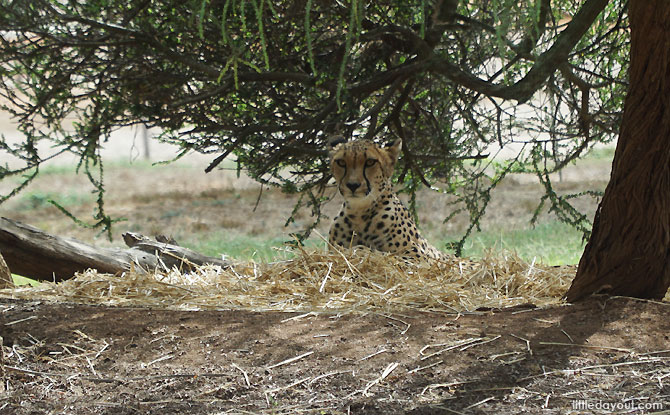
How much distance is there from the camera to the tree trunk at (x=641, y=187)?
283 cm

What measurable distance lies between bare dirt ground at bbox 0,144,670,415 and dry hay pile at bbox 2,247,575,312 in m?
0.21

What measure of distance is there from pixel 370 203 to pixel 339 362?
7.10 ft

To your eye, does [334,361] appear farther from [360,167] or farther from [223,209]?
[223,209]

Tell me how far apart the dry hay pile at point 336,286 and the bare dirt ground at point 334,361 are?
0.67ft

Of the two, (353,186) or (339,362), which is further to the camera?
(353,186)

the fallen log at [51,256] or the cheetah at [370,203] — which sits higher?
the cheetah at [370,203]

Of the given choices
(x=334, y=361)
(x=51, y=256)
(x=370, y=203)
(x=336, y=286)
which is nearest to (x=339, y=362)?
(x=334, y=361)

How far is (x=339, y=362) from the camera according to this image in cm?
250

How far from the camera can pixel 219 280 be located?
12.6 ft

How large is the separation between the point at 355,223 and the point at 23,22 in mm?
2254

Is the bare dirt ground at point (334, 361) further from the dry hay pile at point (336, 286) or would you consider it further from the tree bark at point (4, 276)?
the tree bark at point (4, 276)

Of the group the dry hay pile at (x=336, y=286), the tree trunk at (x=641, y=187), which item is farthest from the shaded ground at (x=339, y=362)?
the dry hay pile at (x=336, y=286)

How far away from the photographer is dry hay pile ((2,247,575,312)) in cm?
327

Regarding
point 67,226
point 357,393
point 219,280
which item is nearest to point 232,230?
point 67,226
